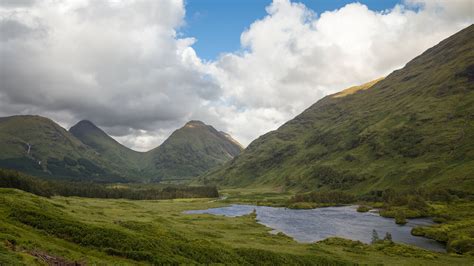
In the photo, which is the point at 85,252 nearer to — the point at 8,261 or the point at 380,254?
the point at 8,261

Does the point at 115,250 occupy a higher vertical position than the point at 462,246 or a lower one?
higher

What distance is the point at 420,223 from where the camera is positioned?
13638 centimetres

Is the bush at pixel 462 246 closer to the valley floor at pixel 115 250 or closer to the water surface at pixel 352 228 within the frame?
the water surface at pixel 352 228

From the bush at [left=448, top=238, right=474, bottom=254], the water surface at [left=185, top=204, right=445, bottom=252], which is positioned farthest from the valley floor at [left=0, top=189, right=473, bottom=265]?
the water surface at [left=185, top=204, right=445, bottom=252]

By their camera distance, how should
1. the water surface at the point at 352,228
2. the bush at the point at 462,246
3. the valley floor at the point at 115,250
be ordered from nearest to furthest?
the valley floor at the point at 115,250
the bush at the point at 462,246
the water surface at the point at 352,228

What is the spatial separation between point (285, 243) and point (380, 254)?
23643 millimetres

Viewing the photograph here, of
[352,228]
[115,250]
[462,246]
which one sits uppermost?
[115,250]

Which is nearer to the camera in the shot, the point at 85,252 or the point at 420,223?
the point at 85,252

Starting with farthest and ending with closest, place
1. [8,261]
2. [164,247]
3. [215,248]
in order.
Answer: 1. [215,248]
2. [164,247]
3. [8,261]

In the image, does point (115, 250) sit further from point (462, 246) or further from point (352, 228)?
point (352, 228)

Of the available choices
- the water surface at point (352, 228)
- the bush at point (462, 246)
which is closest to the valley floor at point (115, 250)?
the bush at point (462, 246)

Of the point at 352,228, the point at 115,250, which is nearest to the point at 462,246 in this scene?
the point at 352,228

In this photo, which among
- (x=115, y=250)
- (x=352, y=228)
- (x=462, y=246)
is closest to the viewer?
(x=115, y=250)

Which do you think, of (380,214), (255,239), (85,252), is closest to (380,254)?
(255,239)
